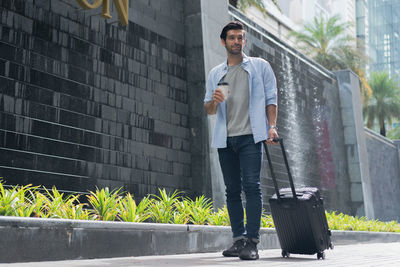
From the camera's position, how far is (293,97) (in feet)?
49.6

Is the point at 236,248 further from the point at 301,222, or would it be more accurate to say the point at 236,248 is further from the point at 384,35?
the point at 384,35

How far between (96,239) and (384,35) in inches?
3401

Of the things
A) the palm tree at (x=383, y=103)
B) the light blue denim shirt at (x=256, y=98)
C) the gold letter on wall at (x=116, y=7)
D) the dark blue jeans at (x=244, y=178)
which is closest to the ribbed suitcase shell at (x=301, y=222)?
the dark blue jeans at (x=244, y=178)

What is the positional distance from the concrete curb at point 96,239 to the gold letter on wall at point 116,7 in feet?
11.9

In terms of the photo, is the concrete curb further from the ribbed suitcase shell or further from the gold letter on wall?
the gold letter on wall

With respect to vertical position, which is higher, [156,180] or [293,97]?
[293,97]

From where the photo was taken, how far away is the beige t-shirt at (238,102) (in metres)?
5.27

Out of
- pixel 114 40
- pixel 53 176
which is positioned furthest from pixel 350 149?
pixel 53 176

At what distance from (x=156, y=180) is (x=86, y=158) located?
4.93 feet

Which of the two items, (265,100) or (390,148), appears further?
(390,148)

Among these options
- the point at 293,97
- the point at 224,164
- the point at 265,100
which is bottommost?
the point at 224,164

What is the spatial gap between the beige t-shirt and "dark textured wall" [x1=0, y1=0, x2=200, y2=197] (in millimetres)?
2794

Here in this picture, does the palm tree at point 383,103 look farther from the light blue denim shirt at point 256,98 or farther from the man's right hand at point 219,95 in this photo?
the man's right hand at point 219,95

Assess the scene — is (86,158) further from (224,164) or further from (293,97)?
(293,97)
